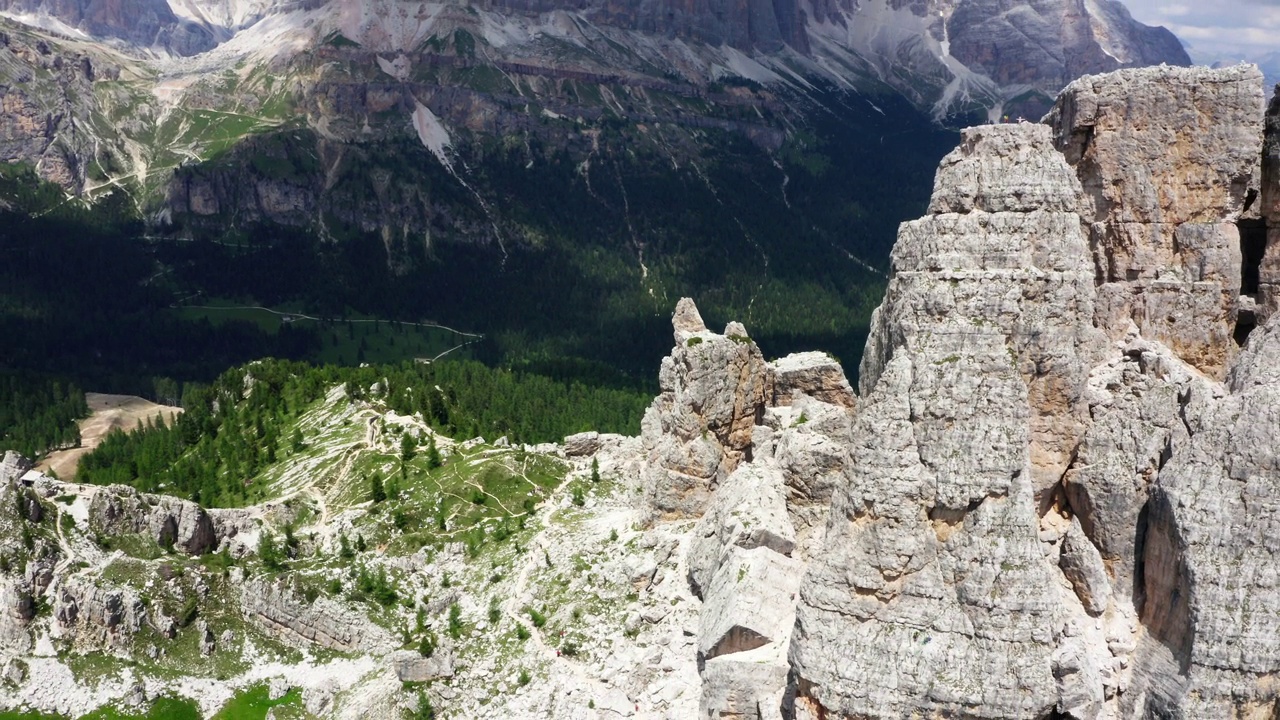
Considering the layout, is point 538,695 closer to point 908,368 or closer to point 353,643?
point 353,643

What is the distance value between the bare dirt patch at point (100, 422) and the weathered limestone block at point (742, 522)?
381 feet

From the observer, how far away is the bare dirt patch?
483 ft

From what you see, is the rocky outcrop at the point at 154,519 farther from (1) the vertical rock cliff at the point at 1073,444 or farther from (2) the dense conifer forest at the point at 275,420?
(1) the vertical rock cliff at the point at 1073,444

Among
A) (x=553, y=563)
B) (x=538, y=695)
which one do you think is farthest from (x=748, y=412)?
(x=538, y=695)

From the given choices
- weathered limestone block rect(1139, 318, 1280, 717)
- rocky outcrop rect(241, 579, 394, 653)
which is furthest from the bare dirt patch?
weathered limestone block rect(1139, 318, 1280, 717)

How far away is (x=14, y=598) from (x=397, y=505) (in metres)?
30.4

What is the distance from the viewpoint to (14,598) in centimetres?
7500

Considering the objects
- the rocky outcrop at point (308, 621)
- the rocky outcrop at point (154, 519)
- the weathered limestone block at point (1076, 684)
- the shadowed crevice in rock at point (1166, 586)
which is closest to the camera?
the shadowed crevice in rock at point (1166, 586)

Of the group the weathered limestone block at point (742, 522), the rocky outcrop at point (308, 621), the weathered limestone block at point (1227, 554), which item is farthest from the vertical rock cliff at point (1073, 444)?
the rocky outcrop at point (308, 621)

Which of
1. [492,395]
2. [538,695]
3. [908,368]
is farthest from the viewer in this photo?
[492,395]

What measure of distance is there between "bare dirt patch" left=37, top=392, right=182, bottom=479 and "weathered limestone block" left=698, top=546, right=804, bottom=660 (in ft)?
400

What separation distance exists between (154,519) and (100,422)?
109109 millimetres

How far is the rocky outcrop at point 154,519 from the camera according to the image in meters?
84.2

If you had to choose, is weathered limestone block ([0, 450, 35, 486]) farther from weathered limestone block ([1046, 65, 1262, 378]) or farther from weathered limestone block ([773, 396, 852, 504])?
weathered limestone block ([1046, 65, 1262, 378])
